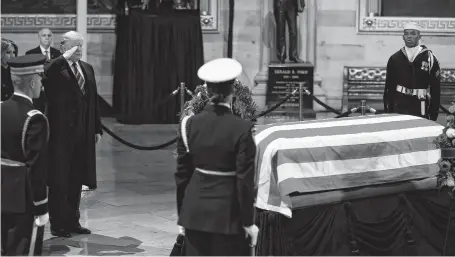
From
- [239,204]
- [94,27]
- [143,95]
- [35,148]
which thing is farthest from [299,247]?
[94,27]

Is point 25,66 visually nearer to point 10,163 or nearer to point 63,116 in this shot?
point 10,163

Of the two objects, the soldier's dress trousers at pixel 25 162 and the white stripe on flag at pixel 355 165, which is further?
the white stripe on flag at pixel 355 165

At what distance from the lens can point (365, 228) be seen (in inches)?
256

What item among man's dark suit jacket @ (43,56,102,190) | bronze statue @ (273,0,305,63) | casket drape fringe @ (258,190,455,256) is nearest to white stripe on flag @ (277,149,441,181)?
casket drape fringe @ (258,190,455,256)

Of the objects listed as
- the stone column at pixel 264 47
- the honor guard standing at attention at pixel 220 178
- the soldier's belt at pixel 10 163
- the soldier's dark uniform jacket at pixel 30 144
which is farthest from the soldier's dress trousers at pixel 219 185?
the stone column at pixel 264 47

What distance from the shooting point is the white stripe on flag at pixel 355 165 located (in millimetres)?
6082

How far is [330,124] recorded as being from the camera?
6852 mm

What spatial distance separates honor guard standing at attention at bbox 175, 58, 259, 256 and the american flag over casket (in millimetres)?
1396

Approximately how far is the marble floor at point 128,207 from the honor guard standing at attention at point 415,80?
8.38 ft

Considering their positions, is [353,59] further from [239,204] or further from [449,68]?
[239,204]

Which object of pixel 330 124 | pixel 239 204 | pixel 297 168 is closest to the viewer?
pixel 239 204

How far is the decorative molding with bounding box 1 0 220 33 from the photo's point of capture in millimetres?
14781

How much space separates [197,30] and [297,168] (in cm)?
861

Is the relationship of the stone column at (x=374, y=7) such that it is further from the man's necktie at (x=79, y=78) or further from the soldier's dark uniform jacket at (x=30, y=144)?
the soldier's dark uniform jacket at (x=30, y=144)
